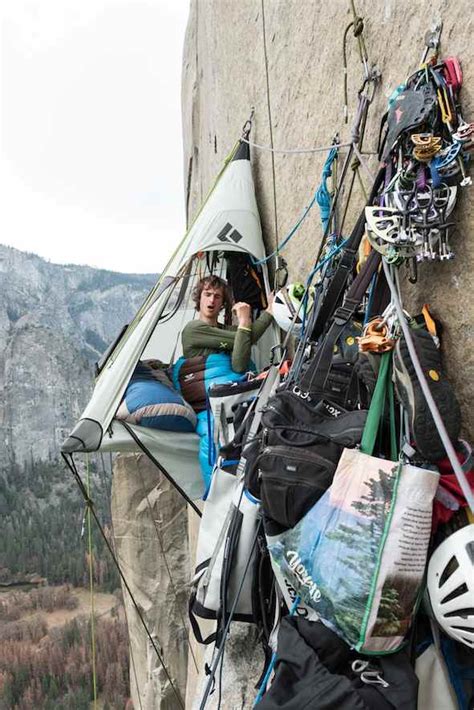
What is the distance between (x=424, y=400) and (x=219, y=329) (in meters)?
2.22

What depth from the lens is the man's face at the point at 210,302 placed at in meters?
3.56

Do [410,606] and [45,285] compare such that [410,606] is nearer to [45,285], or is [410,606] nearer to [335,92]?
[335,92]

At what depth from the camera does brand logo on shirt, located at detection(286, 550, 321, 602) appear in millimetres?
1395

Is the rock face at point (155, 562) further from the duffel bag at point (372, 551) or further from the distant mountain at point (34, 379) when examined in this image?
the distant mountain at point (34, 379)

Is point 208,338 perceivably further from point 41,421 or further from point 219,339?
point 41,421

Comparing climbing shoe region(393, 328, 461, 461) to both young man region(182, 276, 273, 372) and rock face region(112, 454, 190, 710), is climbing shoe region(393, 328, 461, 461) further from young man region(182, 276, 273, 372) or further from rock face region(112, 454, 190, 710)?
rock face region(112, 454, 190, 710)

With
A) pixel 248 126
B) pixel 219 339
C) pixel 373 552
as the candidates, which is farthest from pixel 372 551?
pixel 248 126

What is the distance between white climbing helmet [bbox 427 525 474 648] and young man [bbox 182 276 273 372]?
2.10 meters

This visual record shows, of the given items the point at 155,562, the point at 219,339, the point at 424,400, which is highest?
the point at 219,339

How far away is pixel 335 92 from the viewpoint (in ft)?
8.31

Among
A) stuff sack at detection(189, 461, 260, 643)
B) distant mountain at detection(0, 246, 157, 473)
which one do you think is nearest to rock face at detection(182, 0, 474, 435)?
stuff sack at detection(189, 461, 260, 643)

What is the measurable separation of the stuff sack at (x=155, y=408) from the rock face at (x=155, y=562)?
468 cm

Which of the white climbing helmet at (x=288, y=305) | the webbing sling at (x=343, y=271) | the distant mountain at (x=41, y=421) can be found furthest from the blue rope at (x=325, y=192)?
the distant mountain at (x=41, y=421)

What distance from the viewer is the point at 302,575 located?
1.44 meters
